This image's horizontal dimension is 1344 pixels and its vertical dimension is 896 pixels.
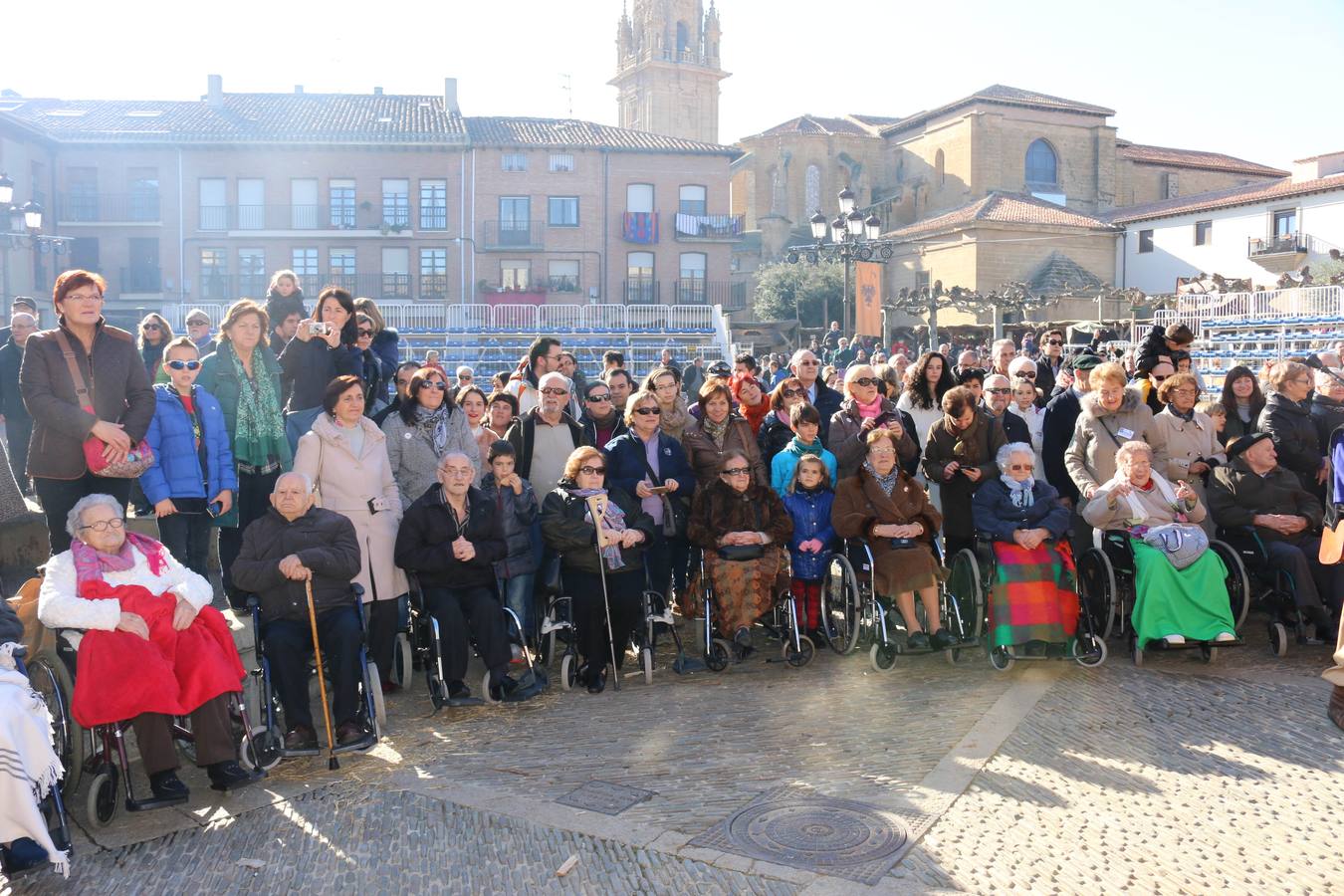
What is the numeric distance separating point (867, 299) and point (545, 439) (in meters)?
11.7

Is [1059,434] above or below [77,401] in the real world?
below

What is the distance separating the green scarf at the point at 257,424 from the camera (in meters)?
6.90

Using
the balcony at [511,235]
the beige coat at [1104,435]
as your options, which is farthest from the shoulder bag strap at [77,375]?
the balcony at [511,235]

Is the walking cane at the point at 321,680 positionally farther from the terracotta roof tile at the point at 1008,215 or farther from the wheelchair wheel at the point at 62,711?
the terracotta roof tile at the point at 1008,215

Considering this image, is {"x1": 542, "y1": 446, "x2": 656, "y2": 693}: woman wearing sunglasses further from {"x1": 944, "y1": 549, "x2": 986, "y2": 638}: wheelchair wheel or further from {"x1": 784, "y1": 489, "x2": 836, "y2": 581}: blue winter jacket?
{"x1": 944, "y1": 549, "x2": 986, "y2": 638}: wheelchair wheel

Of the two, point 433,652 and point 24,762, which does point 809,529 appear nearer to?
point 433,652

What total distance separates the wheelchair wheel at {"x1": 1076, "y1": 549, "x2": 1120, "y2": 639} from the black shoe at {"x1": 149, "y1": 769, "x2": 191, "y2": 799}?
204 inches

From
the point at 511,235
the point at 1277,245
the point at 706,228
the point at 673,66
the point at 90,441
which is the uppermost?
the point at 673,66

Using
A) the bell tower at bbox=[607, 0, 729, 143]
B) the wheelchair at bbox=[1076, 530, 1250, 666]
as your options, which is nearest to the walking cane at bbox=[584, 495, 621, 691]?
the wheelchair at bbox=[1076, 530, 1250, 666]

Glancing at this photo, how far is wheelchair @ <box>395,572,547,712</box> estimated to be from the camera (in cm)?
633

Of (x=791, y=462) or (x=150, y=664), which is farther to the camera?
(x=791, y=462)

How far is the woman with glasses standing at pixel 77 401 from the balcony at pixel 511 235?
3398 centimetres

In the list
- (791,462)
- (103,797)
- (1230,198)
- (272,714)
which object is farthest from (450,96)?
(103,797)

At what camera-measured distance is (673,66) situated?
7156 centimetres
